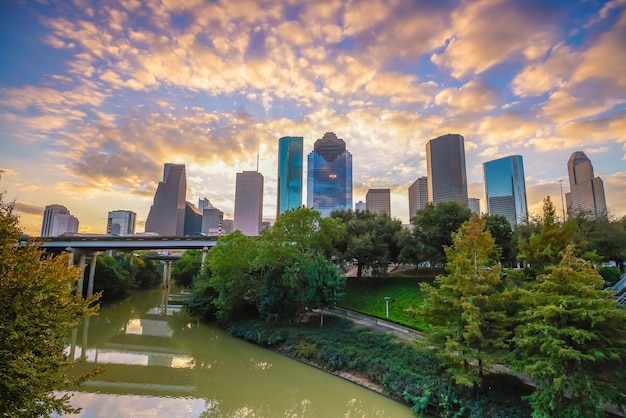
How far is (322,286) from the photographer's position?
26.3 meters

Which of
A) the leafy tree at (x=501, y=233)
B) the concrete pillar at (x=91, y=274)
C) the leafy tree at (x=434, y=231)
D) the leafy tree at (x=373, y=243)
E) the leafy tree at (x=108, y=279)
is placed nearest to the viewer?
the leafy tree at (x=501, y=233)

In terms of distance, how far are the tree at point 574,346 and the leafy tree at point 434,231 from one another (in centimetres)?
1935

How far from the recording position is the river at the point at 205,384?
15.7 meters

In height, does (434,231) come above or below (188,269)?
above

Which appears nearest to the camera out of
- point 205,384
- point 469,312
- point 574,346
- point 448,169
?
point 574,346

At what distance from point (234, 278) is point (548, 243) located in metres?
23.7

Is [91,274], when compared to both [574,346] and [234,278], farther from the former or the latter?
[574,346]

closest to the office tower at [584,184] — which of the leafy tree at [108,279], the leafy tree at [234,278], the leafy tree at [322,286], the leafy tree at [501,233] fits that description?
the leafy tree at [501,233]

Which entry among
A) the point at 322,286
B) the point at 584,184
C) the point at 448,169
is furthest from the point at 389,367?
the point at 448,169

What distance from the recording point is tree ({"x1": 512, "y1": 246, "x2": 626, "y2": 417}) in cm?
Answer: 1135

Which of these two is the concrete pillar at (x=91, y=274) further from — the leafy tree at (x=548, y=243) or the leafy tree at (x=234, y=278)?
the leafy tree at (x=548, y=243)

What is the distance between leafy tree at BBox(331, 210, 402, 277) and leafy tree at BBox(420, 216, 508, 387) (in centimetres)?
1932

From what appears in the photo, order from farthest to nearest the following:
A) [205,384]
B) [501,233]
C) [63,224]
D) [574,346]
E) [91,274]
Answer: [63,224], [91,274], [501,233], [205,384], [574,346]

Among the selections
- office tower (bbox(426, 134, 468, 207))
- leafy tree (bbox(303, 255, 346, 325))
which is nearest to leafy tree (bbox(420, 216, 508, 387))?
A: leafy tree (bbox(303, 255, 346, 325))
